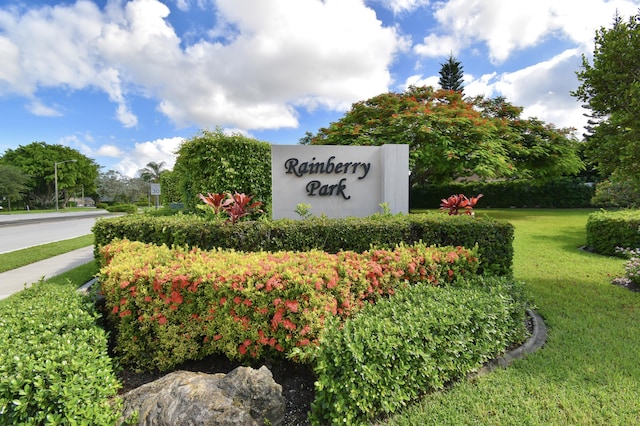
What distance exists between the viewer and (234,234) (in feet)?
14.5

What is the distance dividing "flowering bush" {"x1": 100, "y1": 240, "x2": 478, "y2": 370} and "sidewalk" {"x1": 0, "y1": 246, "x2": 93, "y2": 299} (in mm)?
3396

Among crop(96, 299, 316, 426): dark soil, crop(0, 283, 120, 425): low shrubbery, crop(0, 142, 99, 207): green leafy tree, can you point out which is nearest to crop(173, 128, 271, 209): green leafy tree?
crop(96, 299, 316, 426): dark soil

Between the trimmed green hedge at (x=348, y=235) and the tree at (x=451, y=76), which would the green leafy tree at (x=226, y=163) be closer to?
the trimmed green hedge at (x=348, y=235)

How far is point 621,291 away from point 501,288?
3.04 metres

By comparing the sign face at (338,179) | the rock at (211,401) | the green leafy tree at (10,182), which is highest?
the green leafy tree at (10,182)

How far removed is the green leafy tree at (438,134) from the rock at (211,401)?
1155 cm

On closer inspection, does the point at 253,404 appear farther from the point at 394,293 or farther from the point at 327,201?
the point at 327,201

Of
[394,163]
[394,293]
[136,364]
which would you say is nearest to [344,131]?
[394,163]

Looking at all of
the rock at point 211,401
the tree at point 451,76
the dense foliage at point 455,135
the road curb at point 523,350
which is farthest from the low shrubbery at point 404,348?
the tree at point 451,76

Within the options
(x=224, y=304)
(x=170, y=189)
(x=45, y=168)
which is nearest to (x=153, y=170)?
(x=45, y=168)

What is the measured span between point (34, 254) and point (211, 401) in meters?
9.83

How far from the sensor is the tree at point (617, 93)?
14.9 feet

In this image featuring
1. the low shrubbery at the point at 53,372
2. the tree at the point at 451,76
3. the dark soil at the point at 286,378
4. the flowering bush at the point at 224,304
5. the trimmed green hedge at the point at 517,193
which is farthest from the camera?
the tree at the point at 451,76

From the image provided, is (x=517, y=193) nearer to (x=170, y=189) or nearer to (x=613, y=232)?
(x=613, y=232)
